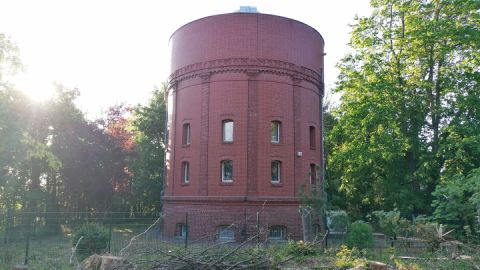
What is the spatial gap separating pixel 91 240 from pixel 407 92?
1699 cm

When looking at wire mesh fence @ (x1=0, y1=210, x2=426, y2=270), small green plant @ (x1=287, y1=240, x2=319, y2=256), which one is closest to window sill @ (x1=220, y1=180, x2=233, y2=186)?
wire mesh fence @ (x1=0, y1=210, x2=426, y2=270)

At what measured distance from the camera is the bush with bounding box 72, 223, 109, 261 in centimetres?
1313

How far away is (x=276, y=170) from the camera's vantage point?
2100cm

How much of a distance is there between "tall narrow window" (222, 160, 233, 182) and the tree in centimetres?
618

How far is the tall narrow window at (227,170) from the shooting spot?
20.6 meters

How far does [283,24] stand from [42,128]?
56.5 feet

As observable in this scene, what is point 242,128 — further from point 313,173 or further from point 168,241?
point 168,241

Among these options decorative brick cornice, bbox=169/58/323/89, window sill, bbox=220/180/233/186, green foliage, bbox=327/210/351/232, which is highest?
decorative brick cornice, bbox=169/58/323/89

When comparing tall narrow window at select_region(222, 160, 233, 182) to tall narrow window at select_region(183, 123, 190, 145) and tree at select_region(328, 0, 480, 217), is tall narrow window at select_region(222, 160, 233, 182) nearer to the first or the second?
tall narrow window at select_region(183, 123, 190, 145)

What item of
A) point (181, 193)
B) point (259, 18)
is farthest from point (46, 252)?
point (259, 18)

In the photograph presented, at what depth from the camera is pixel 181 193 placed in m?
21.9

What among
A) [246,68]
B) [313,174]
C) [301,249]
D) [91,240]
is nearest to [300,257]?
[301,249]

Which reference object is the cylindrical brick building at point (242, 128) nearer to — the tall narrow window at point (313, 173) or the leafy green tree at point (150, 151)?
the tall narrow window at point (313, 173)

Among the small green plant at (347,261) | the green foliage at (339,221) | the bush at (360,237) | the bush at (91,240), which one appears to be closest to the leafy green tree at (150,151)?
the green foliage at (339,221)
